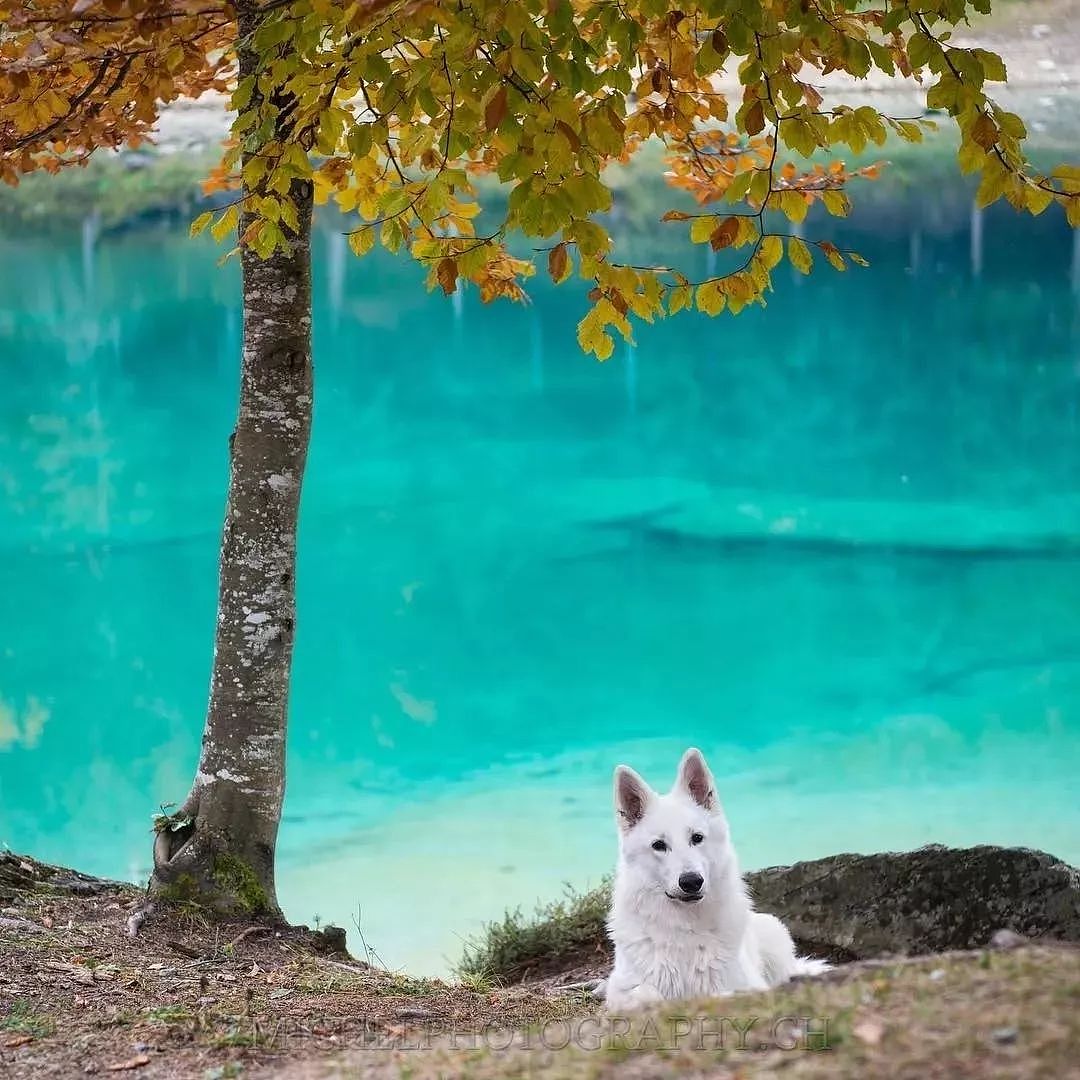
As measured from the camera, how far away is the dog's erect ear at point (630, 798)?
392cm

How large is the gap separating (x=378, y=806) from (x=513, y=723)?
268 centimetres

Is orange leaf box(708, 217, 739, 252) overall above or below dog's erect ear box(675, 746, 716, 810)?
above

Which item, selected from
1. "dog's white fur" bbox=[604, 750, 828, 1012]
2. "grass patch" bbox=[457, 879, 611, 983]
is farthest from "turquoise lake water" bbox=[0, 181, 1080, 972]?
"dog's white fur" bbox=[604, 750, 828, 1012]

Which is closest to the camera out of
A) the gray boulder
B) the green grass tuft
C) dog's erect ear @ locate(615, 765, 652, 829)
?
the green grass tuft

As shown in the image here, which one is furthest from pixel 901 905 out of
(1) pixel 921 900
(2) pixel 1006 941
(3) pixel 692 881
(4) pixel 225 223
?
(4) pixel 225 223

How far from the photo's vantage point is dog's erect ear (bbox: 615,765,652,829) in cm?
392

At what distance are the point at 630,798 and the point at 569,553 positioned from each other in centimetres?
1697

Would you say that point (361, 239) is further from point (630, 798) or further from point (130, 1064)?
point (130, 1064)

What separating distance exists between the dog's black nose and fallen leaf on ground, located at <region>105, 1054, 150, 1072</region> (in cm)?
147

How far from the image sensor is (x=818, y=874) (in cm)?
569

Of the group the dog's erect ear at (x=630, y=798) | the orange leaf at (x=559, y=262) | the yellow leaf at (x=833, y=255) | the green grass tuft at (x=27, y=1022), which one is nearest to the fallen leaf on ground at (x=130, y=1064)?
the green grass tuft at (x=27, y=1022)

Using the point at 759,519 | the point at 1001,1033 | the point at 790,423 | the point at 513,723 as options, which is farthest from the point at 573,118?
the point at 790,423

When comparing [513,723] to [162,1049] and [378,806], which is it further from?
[162,1049]

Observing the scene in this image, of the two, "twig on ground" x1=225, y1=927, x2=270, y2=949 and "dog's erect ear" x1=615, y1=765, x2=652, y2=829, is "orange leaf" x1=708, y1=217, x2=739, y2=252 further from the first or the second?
"twig on ground" x1=225, y1=927, x2=270, y2=949
